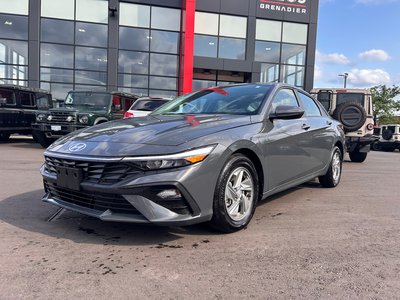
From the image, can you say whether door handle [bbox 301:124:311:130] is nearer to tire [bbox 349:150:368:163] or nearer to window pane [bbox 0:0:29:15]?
tire [bbox 349:150:368:163]

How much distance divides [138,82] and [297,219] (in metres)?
18.3

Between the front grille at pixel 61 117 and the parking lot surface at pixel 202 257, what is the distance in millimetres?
6596

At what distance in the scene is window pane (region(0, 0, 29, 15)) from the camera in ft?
65.7

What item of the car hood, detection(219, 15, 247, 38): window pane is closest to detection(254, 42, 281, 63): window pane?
detection(219, 15, 247, 38): window pane

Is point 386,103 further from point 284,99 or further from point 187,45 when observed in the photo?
point 284,99

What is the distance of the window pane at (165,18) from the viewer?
70.1 feet

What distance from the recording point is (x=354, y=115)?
1000 centimetres

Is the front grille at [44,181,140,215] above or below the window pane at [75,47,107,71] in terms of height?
below

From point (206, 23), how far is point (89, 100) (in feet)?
39.1

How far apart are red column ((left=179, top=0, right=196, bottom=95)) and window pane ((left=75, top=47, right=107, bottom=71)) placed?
431cm

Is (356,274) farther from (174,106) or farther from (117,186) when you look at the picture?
(174,106)

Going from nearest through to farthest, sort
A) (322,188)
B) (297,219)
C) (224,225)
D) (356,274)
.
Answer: (356,274), (224,225), (297,219), (322,188)

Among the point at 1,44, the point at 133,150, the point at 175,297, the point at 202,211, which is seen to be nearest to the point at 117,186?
the point at 133,150

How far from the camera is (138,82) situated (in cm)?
2148
